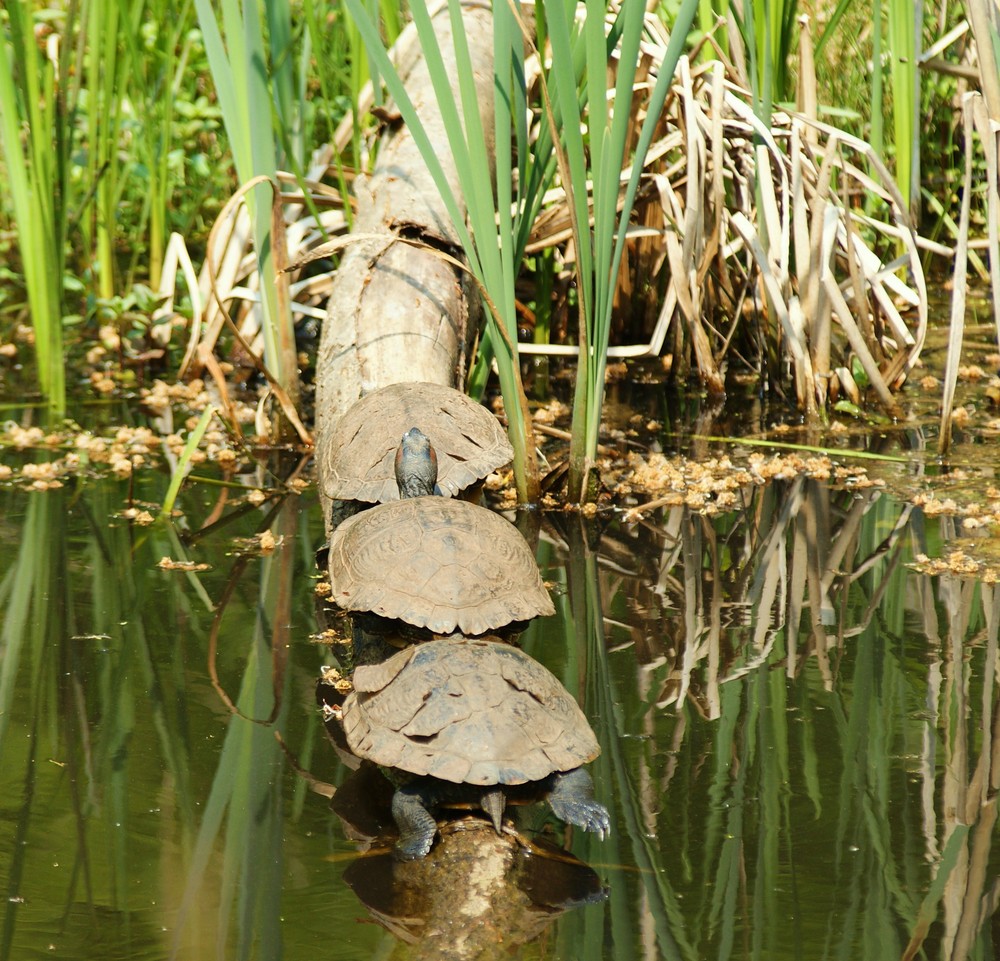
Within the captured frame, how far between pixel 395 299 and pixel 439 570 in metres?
1.43

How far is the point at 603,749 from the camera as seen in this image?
7.34 ft

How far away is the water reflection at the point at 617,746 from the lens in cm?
176

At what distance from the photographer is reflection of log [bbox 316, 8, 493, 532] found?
11.3 ft

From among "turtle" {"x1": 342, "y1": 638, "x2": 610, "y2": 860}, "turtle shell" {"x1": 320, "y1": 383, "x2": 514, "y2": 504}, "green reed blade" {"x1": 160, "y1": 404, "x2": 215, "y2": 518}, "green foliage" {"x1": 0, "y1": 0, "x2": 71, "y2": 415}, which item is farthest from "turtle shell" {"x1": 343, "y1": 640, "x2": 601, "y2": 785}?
"green foliage" {"x1": 0, "y1": 0, "x2": 71, "y2": 415}

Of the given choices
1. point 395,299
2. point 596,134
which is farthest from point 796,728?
point 395,299

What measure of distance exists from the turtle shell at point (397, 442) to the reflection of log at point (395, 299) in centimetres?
25

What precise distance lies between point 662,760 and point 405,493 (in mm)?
929

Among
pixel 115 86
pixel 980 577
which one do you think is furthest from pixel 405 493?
pixel 115 86

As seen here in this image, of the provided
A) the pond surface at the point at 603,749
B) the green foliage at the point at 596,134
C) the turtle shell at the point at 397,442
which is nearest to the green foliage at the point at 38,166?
the pond surface at the point at 603,749

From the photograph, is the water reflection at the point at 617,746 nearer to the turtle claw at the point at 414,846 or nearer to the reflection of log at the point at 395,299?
the turtle claw at the point at 414,846

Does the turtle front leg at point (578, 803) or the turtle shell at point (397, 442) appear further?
the turtle shell at point (397, 442)

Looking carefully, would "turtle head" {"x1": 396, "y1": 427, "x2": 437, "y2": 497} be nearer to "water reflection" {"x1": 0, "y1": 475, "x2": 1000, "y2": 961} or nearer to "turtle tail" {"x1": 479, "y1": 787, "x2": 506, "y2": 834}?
"water reflection" {"x1": 0, "y1": 475, "x2": 1000, "y2": 961}

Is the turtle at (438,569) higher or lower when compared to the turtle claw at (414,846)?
higher

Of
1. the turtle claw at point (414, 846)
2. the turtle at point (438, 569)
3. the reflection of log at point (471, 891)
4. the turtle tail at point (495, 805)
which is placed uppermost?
the turtle at point (438, 569)
